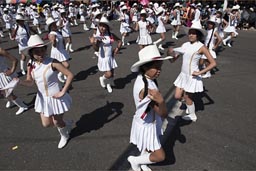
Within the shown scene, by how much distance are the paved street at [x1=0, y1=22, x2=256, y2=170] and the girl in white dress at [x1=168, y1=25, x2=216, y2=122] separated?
32.9 inches

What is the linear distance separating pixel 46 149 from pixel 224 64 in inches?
318

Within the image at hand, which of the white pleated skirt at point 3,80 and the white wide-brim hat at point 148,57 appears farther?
the white pleated skirt at point 3,80

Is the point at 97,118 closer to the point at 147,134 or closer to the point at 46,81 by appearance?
the point at 46,81

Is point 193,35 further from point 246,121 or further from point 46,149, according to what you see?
point 46,149

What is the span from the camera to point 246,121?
5562 mm

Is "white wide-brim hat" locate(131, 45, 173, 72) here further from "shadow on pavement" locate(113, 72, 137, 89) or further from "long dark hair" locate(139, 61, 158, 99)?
"shadow on pavement" locate(113, 72, 137, 89)

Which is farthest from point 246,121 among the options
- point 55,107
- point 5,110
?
point 5,110

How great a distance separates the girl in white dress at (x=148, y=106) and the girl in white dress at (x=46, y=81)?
1.33 meters

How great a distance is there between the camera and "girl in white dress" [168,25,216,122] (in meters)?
4.84

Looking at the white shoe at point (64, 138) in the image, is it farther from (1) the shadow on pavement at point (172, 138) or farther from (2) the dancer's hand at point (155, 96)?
(2) the dancer's hand at point (155, 96)

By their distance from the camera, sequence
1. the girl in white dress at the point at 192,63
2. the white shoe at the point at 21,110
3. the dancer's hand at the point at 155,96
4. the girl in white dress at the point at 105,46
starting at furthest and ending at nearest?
1. the girl in white dress at the point at 105,46
2. the white shoe at the point at 21,110
3. the girl in white dress at the point at 192,63
4. the dancer's hand at the point at 155,96

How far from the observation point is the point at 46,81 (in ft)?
13.4

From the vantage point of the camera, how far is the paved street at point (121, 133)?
13.9 ft

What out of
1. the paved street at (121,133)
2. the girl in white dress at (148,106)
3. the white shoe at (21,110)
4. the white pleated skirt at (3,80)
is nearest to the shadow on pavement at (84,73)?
the paved street at (121,133)
